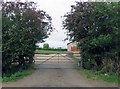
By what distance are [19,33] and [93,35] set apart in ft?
16.9

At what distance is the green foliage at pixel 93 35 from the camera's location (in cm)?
1875

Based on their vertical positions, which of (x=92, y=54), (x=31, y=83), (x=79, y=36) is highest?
(x=79, y=36)

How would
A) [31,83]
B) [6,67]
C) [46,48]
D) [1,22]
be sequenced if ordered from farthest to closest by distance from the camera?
[46,48]
[6,67]
[1,22]
[31,83]

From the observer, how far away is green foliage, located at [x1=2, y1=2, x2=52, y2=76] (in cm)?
2009

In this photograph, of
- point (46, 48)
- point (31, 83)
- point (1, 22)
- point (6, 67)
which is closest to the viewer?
point (31, 83)

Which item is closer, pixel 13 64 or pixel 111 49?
pixel 111 49

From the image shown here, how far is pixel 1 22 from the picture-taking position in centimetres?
1984

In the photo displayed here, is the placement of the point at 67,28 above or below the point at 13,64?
above

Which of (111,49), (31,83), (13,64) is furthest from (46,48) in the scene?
(31,83)

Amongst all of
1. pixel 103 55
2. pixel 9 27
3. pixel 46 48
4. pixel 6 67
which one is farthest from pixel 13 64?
pixel 46 48

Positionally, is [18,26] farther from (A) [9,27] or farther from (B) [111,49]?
(B) [111,49]

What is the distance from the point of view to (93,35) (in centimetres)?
2041

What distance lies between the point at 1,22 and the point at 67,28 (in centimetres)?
492

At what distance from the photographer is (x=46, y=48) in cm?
3938
